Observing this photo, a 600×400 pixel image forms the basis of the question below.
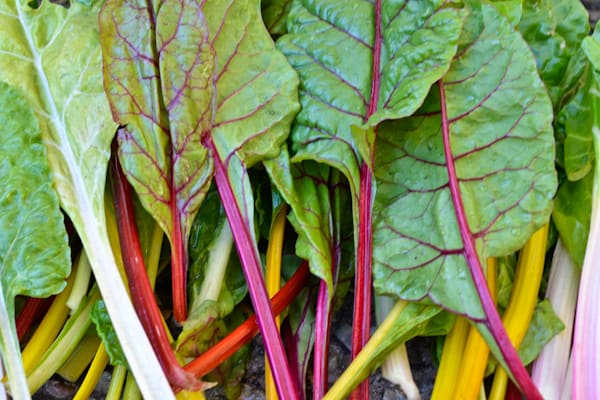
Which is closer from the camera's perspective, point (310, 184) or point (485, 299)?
point (485, 299)

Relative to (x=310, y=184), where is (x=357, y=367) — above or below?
below

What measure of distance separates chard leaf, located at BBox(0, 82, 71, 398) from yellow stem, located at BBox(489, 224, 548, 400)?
2.01 ft

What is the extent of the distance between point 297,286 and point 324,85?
29cm

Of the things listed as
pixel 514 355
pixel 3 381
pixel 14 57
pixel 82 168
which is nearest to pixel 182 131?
pixel 82 168

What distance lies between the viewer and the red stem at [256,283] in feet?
2.73

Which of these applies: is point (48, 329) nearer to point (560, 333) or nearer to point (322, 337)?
point (322, 337)

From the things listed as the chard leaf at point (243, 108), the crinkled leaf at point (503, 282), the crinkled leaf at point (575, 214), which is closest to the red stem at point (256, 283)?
the chard leaf at point (243, 108)

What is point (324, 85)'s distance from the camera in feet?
2.84

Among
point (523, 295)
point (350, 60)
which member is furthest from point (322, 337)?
point (350, 60)

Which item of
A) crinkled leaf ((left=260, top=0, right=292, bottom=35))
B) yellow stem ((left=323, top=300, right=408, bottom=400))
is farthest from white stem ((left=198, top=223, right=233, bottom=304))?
crinkled leaf ((left=260, top=0, right=292, bottom=35))

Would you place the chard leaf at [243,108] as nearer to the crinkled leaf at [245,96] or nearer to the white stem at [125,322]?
the crinkled leaf at [245,96]

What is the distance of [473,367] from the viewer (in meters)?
0.85

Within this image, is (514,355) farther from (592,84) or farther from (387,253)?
(592,84)

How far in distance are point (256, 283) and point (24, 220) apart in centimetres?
32
